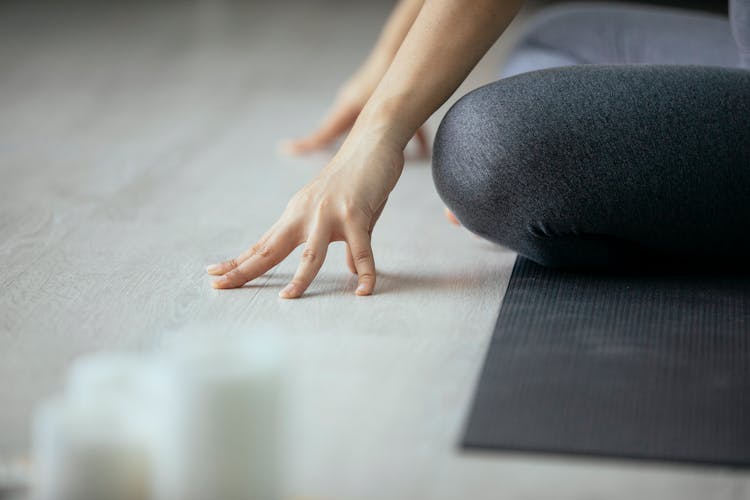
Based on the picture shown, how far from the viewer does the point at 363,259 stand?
4.72 ft

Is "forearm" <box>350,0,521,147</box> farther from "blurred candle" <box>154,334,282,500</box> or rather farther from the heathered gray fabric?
"blurred candle" <box>154,334,282,500</box>

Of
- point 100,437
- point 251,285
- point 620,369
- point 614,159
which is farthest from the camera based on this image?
point 251,285

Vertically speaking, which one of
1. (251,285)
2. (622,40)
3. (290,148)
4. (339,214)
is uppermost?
(339,214)

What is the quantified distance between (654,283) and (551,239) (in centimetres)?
14

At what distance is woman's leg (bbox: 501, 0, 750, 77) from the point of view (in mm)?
1969

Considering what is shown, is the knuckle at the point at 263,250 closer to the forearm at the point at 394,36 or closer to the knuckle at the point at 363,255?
the knuckle at the point at 363,255

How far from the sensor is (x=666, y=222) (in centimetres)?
142

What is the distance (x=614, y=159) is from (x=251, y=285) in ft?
1.62

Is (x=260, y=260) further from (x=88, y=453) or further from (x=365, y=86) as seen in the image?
(x=365, y=86)

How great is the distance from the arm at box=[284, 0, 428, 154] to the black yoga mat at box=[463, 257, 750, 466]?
2.32 ft

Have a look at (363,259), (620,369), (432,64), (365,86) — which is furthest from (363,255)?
(365,86)

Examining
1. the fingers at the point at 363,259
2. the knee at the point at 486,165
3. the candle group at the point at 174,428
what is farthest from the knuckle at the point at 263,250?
the candle group at the point at 174,428

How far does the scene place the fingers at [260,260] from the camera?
1.42m

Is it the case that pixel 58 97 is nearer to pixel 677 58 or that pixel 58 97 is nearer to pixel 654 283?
pixel 677 58
